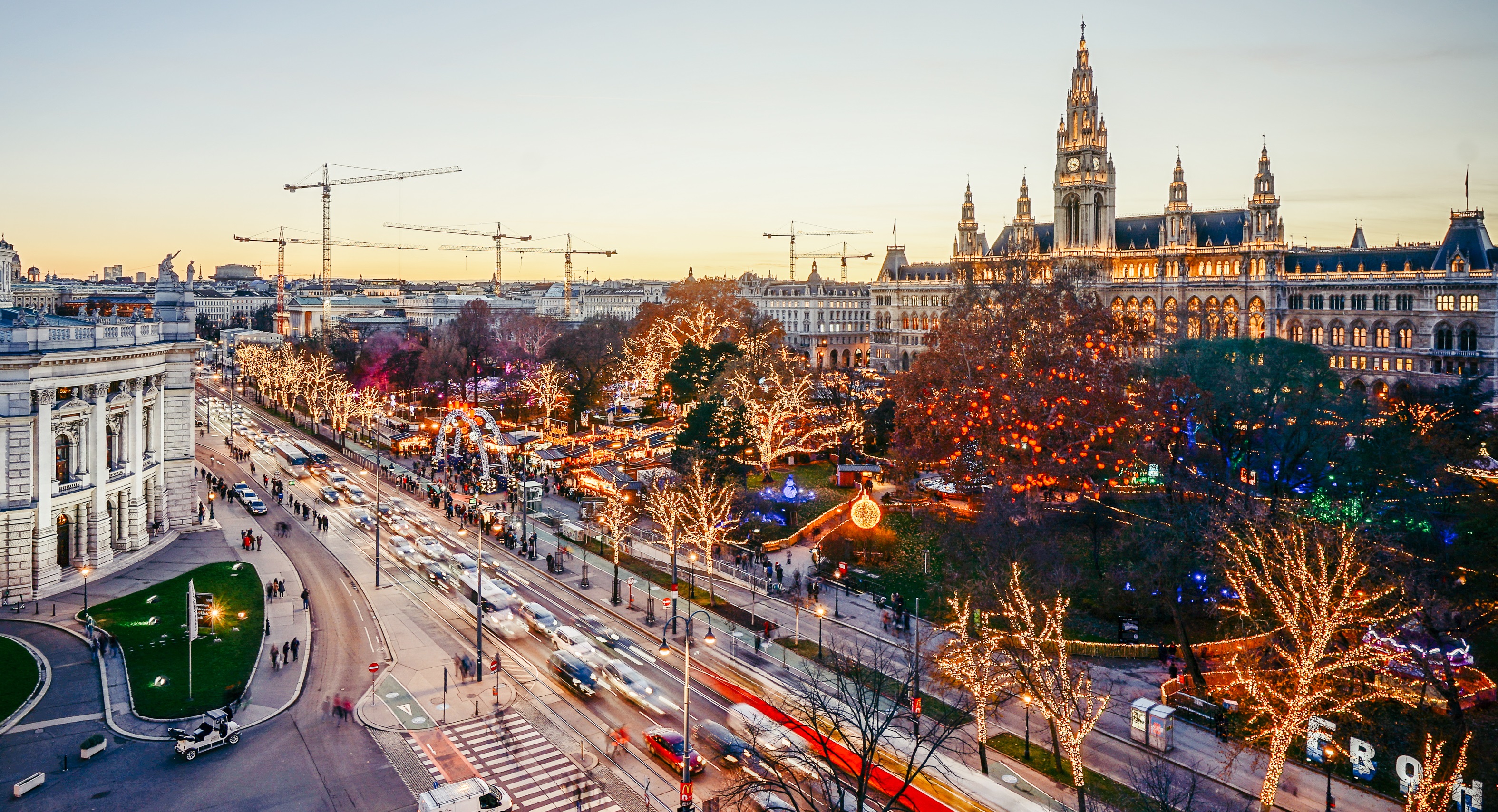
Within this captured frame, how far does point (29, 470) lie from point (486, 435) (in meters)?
47.3

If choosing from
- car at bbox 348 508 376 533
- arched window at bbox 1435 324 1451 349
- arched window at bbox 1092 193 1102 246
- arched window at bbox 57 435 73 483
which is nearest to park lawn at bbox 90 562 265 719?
arched window at bbox 57 435 73 483

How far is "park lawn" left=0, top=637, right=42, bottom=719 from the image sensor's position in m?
32.0

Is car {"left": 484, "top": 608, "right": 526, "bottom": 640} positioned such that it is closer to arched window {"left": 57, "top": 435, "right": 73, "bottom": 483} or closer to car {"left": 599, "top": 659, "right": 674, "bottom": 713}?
car {"left": 599, "top": 659, "right": 674, "bottom": 713}

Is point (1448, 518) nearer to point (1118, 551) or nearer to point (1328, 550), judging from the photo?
point (1118, 551)

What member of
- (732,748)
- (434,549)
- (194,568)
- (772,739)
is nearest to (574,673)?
(732,748)

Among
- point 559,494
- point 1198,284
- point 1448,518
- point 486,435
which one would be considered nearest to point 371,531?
point 559,494

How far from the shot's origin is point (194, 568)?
48.4 m

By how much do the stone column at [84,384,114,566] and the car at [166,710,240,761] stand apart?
2198 centimetres

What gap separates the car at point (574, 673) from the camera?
34125mm

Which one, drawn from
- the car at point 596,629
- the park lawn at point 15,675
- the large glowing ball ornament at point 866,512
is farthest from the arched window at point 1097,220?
the park lawn at point 15,675

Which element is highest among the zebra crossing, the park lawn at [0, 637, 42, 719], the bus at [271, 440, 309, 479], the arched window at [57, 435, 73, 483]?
the arched window at [57, 435, 73, 483]

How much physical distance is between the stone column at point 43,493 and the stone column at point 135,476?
6570mm

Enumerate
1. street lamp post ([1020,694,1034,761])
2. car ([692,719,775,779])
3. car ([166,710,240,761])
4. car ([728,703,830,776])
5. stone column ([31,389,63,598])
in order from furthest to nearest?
stone column ([31,389,63,598]), street lamp post ([1020,694,1034,761]), car ([166,710,240,761]), car ([692,719,775,779]), car ([728,703,830,776])

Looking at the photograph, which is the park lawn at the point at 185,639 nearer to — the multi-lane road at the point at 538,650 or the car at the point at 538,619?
the multi-lane road at the point at 538,650
